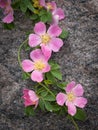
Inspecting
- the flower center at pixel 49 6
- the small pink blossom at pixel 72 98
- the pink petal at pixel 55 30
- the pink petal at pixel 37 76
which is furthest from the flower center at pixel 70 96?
the flower center at pixel 49 6

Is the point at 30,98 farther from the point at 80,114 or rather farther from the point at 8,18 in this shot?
the point at 8,18

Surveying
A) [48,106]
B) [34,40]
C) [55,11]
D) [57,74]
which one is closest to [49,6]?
[55,11]

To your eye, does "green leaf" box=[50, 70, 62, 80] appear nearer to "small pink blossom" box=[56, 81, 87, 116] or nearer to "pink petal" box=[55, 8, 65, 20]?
"small pink blossom" box=[56, 81, 87, 116]

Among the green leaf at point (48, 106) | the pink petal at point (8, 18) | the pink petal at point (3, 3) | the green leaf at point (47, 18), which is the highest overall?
the pink petal at point (3, 3)

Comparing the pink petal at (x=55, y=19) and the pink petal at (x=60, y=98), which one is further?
the pink petal at (x=55, y=19)

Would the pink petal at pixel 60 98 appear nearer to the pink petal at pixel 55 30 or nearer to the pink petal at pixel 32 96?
the pink petal at pixel 32 96

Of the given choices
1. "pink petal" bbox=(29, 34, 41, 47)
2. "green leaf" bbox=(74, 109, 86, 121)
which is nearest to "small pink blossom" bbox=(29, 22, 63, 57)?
"pink petal" bbox=(29, 34, 41, 47)

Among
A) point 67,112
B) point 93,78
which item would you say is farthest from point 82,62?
point 67,112
